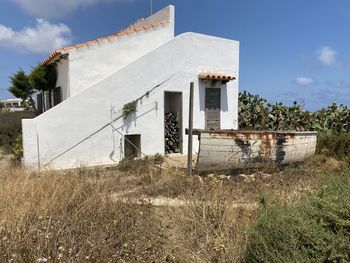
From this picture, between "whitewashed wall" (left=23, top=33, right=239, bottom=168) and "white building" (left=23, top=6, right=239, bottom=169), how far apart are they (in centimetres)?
3

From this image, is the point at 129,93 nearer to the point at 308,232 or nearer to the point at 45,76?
the point at 45,76

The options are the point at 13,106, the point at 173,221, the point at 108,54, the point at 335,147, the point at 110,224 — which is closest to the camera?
the point at 110,224

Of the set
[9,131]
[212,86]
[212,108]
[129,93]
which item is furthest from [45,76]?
[212,108]

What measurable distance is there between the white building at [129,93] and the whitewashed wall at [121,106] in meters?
0.03

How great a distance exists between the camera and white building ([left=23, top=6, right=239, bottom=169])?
407 inches

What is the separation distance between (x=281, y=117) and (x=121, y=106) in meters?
9.70

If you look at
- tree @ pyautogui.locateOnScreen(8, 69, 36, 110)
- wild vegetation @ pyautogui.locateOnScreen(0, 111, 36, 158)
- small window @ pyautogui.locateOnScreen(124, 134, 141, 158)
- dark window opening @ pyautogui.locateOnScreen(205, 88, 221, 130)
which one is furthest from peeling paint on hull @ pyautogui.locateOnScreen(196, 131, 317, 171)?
tree @ pyautogui.locateOnScreen(8, 69, 36, 110)

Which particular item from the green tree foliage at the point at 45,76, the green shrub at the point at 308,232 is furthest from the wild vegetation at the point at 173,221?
the green tree foliage at the point at 45,76

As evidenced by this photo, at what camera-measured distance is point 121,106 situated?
11.5m

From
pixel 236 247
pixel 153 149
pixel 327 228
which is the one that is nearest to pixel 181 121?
pixel 153 149

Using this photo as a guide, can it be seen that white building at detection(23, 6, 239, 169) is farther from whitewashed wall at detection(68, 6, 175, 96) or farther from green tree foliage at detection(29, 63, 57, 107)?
green tree foliage at detection(29, 63, 57, 107)

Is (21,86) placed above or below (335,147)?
above

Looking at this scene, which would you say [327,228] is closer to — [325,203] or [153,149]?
[325,203]

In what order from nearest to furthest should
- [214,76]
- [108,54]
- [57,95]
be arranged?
[108,54], [214,76], [57,95]
